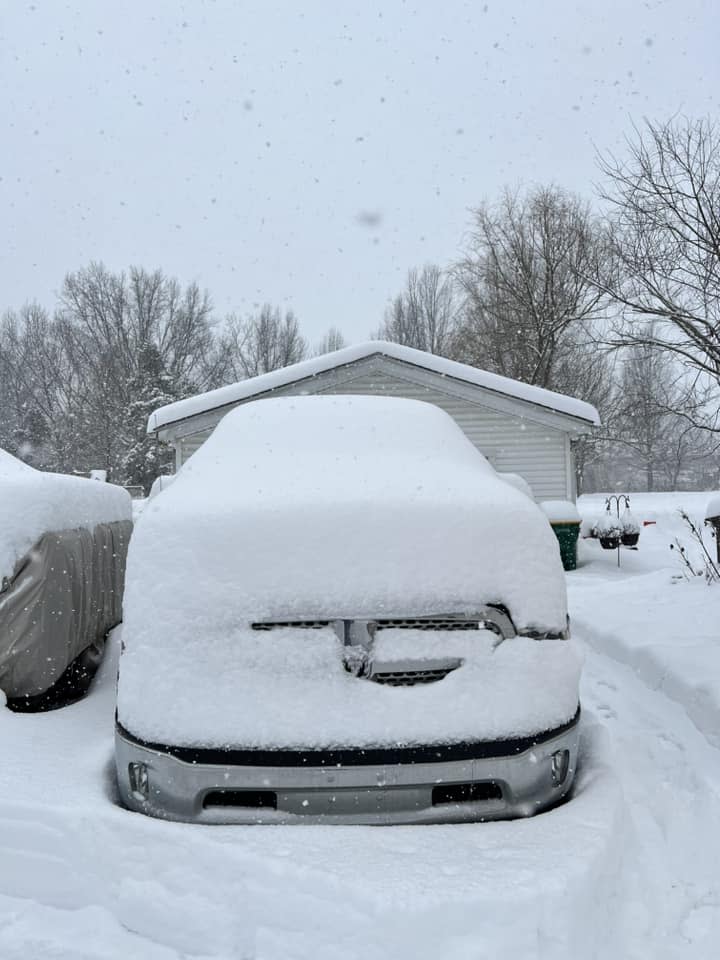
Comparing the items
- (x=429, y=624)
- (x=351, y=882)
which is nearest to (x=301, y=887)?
(x=351, y=882)

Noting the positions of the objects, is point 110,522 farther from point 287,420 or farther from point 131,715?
point 131,715

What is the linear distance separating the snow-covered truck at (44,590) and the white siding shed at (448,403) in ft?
28.0

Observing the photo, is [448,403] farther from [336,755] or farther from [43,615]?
[336,755]

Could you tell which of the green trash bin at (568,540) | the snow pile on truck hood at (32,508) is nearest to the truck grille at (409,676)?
the snow pile on truck hood at (32,508)

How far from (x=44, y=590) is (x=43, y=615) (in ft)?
0.36

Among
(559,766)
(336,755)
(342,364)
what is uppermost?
(342,364)

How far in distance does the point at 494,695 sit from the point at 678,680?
2310mm

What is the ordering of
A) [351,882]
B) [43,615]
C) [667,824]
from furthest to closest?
[43,615]
[667,824]
[351,882]

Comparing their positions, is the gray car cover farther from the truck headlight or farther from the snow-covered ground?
the truck headlight

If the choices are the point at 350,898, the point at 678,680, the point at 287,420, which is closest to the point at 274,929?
the point at 350,898

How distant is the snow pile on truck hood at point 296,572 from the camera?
211 centimetres

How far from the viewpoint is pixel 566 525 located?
1247cm

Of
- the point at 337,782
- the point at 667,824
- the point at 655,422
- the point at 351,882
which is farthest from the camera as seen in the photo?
the point at 655,422

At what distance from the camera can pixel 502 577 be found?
226 cm
